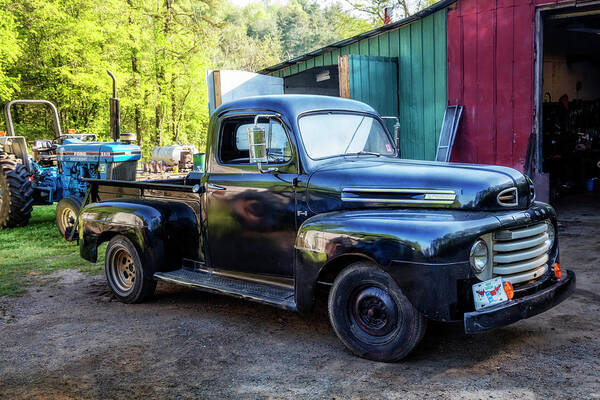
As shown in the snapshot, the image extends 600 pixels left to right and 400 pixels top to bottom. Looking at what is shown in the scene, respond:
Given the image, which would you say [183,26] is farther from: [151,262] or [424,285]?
[424,285]

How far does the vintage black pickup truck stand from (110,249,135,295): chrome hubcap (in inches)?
1.7

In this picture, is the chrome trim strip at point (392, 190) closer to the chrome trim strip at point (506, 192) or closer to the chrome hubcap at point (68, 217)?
the chrome trim strip at point (506, 192)

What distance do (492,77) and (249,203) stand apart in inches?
244

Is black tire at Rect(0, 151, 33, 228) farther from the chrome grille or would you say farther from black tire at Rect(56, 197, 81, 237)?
the chrome grille

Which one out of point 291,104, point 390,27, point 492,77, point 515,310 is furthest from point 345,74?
point 515,310

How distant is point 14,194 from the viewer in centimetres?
1088

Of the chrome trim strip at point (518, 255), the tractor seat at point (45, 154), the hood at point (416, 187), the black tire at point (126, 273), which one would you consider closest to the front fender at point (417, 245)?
the hood at point (416, 187)

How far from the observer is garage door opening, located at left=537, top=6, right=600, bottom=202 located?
13.1 metres

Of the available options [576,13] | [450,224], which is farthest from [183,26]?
[450,224]

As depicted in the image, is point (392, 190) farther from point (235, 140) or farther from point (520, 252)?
point (235, 140)

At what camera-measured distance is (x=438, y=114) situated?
1034 cm

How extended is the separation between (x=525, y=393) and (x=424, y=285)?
882 mm

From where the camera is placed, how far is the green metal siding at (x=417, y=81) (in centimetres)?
1024

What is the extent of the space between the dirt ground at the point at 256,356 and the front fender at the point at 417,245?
0.58 meters
